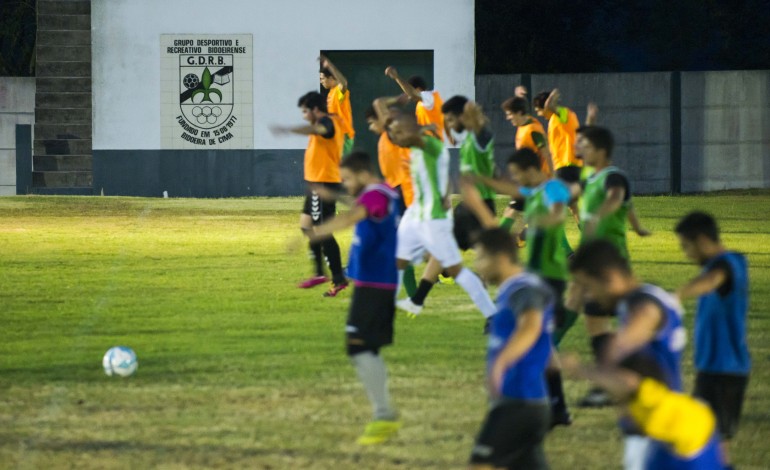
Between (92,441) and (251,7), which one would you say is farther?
(251,7)

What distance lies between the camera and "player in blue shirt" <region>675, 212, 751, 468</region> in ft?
22.4

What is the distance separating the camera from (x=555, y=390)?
8.26 meters

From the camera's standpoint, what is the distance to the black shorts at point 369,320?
26.6 feet

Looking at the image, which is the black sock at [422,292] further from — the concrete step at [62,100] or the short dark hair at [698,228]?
the concrete step at [62,100]

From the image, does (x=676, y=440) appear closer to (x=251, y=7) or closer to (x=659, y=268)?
(x=659, y=268)

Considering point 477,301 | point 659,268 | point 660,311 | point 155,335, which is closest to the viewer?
point 660,311

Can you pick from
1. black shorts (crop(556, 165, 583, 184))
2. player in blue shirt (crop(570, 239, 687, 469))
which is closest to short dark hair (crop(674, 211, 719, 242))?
player in blue shirt (crop(570, 239, 687, 469))

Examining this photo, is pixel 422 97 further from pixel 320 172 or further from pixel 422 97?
pixel 320 172

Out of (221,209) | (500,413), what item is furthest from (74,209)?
(500,413)

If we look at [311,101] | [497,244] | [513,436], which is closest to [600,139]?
[497,244]

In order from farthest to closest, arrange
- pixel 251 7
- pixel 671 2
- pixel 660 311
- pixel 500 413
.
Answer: pixel 671 2
pixel 251 7
pixel 500 413
pixel 660 311

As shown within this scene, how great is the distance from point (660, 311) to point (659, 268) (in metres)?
11.7

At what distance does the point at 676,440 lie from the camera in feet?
15.7

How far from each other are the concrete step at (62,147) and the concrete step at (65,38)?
7.45ft
